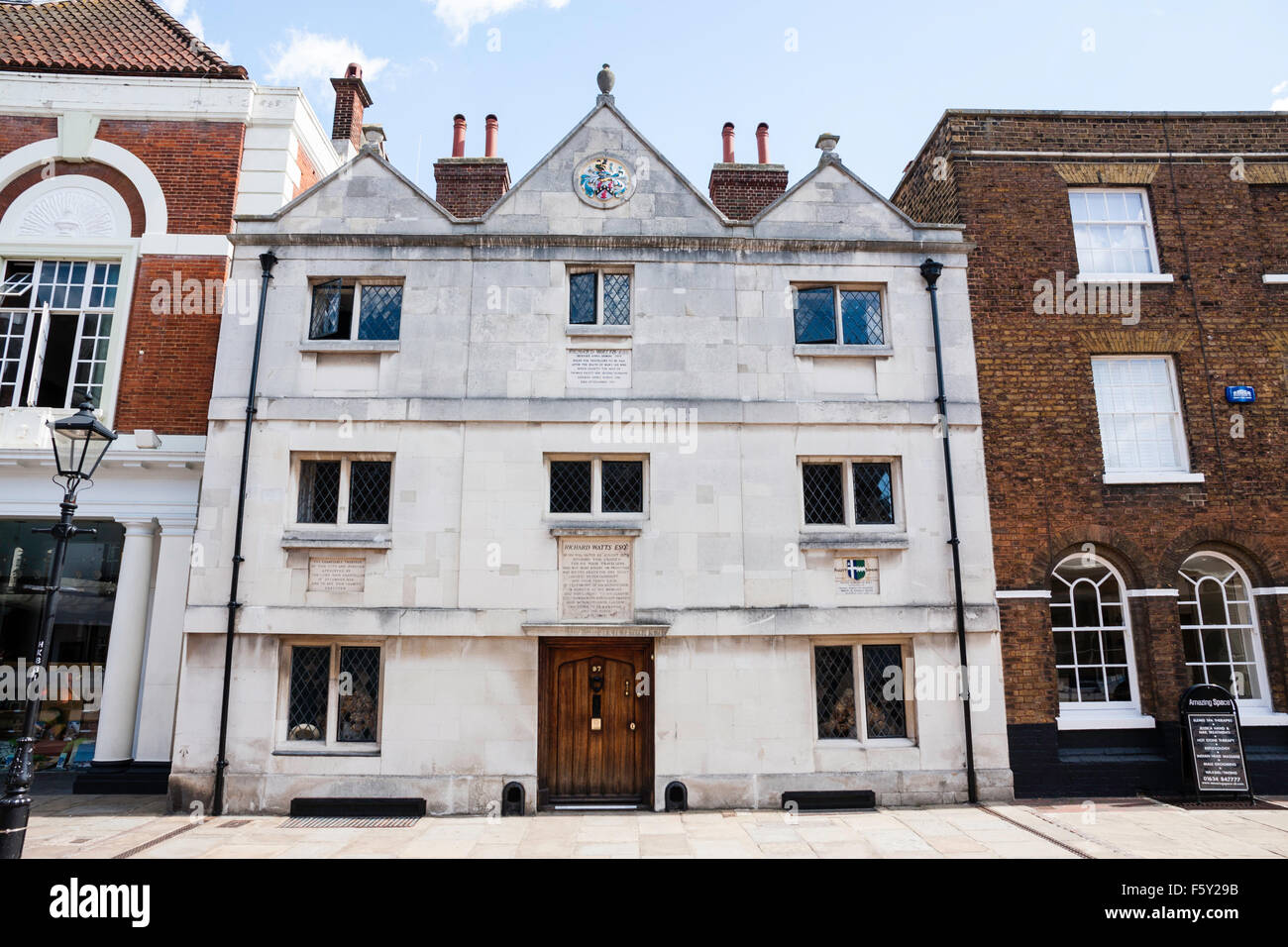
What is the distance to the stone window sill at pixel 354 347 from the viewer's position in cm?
1171

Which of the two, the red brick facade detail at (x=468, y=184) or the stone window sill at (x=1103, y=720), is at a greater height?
the red brick facade detail at (x=468, y=184)

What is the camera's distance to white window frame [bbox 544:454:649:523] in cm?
1130

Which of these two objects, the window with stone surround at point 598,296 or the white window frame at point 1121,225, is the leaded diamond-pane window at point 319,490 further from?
the white window frame at point 1121,225

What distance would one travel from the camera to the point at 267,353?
11.8m

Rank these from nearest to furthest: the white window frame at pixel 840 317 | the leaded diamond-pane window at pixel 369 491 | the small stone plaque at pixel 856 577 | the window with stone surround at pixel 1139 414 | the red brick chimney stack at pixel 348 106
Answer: the small stone plaque at pixel 856 577 < the leaded diamond-pane window at pixel 369 491 < the white window frame at pixel 840 317 < the window with stone surround at pixel 1139 414 < the red brick chimney stack at pixel 348 106

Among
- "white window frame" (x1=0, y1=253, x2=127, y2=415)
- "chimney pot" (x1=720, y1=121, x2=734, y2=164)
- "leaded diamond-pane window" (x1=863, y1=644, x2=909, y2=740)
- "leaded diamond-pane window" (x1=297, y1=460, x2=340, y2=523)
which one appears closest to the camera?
"leaded diamond-pane window" (x1=863, y1=644, x2=909, y2=740)

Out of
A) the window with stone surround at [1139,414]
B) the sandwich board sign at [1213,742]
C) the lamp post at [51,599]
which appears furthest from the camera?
the window with stone surround at [1139,414]

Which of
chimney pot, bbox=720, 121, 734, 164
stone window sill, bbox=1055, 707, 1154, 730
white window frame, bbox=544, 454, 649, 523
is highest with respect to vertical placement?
chimney pot, bbox=720, 121, 734, 164

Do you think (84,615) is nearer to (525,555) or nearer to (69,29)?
(525,555)

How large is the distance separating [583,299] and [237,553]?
6756mm

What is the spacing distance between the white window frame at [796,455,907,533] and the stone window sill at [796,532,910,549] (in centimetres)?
16

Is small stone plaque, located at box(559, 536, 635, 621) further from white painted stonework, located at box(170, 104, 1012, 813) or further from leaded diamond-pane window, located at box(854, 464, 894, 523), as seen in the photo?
leaded diamond-pane window, located at box(854, 464, 894, 523)

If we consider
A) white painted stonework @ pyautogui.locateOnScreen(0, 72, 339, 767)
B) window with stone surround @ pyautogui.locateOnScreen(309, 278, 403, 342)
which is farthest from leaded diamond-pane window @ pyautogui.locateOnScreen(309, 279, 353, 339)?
white painted stonework @ pyautogui.locateOnScreen(0, 72, 339, 767)

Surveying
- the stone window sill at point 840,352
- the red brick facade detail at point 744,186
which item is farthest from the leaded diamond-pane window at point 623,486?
the red brick facade detail at point 744,186
